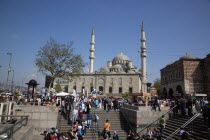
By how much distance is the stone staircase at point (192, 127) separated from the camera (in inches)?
339

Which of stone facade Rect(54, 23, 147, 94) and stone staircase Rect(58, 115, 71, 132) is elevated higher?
stone facade Rect(54, 23, 147, 94)

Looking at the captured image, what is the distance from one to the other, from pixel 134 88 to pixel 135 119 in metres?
40.3

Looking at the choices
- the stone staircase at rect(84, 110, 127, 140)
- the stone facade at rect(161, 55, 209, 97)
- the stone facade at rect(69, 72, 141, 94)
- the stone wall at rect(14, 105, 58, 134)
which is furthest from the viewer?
the stone facade at rect(69, 72, 141, 94)

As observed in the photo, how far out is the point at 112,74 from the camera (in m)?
54.4

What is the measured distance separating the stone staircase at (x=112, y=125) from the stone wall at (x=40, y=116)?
2934 millimetres

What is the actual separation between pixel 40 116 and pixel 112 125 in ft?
18.7

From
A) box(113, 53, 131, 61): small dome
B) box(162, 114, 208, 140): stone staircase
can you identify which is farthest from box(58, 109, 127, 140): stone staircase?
box(113, 53, 131, 61): small dome

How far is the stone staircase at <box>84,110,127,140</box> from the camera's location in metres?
11.2

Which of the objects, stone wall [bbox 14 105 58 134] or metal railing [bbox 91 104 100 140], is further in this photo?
stone wall [bbox 14 105 58 134]

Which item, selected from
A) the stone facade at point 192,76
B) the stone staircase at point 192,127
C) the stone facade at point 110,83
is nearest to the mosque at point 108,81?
the stone facade at point 110,83

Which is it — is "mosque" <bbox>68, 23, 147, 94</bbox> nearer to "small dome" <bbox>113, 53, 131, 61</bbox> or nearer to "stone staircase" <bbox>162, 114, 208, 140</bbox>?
"small dome" <bbox>113, 53, 131, 61</bbox>

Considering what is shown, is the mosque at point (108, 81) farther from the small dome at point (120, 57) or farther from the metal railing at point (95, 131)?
the metal railing at point (95, 131)

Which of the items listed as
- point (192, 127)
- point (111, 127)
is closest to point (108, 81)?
point (111, 127)

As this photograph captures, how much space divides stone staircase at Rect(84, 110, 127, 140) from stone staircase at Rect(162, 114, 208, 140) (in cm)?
306
